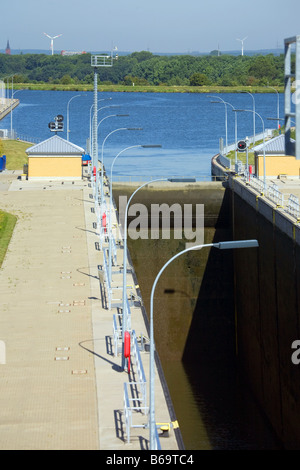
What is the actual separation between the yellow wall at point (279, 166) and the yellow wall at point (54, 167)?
15415 millimetres

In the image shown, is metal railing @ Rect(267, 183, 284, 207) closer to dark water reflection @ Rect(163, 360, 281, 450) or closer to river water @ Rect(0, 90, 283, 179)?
dark water reflection @ Rect(163, 360, 281, 450)

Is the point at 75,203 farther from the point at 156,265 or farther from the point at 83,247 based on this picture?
the point at 83,247

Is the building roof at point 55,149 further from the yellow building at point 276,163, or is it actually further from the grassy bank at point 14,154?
the yellow building at point 276,163

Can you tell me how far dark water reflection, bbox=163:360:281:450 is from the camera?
117 feet

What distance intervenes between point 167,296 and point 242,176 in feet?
33.2

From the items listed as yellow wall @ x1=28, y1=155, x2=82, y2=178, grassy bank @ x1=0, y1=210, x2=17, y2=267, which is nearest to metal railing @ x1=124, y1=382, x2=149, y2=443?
grassy bank @ x1=0, y1=210, x2=17, y2=267

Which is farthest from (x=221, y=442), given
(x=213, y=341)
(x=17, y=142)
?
(x=17, y=142)

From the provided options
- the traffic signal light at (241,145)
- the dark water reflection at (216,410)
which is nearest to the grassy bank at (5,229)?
the dark water reflection at (216,410)

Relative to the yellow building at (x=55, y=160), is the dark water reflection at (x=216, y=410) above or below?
below

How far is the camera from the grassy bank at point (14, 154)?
80.5m

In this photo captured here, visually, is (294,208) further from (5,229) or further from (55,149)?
(55,149)

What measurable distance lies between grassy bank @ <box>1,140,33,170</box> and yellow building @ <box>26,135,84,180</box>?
11422 millimetres

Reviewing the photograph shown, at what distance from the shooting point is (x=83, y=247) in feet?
150

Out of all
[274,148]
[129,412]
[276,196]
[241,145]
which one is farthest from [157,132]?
[129,412]
